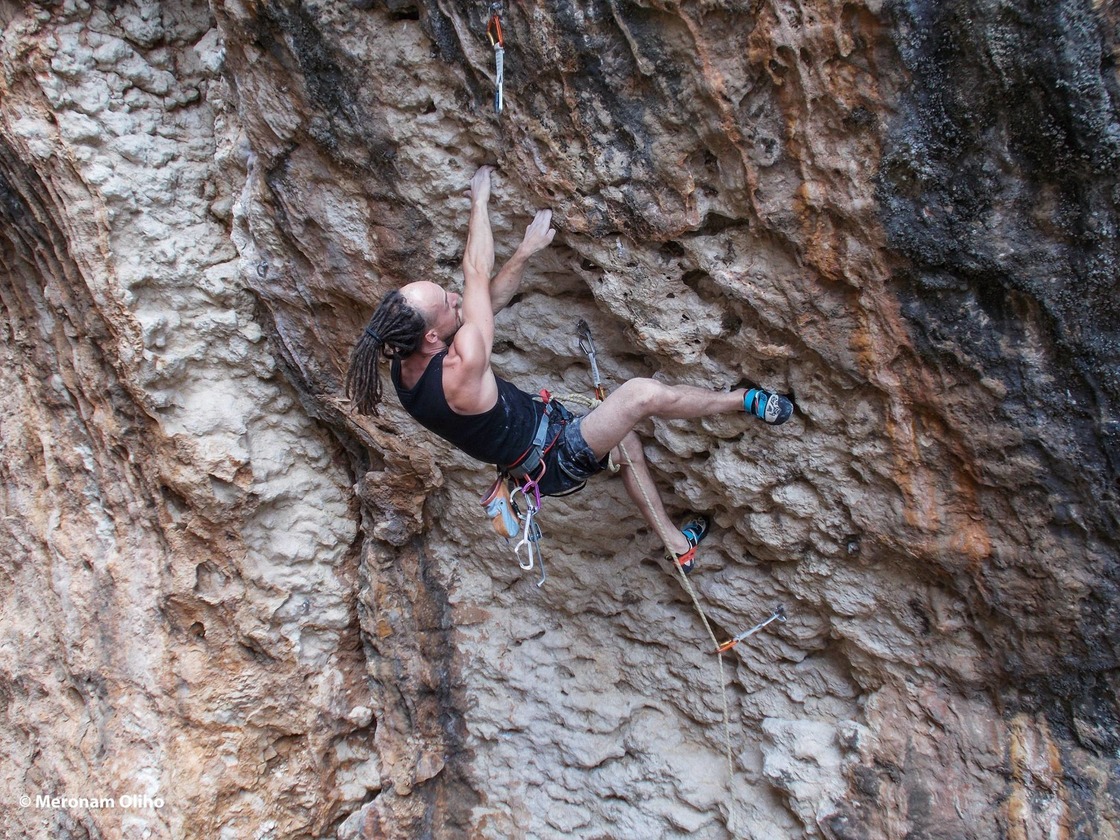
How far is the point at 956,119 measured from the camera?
6.74 feet

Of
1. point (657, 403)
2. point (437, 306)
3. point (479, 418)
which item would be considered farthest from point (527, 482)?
point (437, 306)

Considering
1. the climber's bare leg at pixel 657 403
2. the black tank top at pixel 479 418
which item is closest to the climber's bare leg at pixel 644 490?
the climber's bare leg at pixel 657 403

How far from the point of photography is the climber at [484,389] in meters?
2.59

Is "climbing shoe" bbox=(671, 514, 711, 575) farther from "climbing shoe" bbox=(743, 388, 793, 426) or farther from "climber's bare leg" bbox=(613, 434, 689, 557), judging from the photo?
"climbing shoe" bbox=(743, 388, 793, 426)

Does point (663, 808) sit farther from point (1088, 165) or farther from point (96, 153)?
point (96, 153)

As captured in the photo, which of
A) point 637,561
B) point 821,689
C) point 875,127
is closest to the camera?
point 875,127

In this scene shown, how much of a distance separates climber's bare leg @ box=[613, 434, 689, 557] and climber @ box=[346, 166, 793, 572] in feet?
0.49

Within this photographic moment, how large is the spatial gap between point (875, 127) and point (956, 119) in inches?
8.1

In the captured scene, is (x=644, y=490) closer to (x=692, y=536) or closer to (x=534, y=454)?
(x=692, y=536)

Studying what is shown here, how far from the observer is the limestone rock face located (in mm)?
2189

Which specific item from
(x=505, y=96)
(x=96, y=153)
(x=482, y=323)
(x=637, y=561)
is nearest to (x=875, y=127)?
(x=505, y=96)

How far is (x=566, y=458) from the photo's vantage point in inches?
111

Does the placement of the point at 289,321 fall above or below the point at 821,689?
above

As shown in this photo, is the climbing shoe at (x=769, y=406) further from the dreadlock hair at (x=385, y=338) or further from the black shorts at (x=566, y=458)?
the dreadlock hair at (x=385, y=338)
